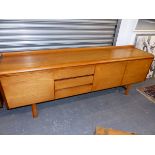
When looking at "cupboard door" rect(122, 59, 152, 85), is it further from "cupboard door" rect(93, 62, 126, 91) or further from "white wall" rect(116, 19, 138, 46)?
"white wall" rect(116, 19, 138, 46)

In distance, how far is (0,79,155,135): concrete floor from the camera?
1898 millimetres

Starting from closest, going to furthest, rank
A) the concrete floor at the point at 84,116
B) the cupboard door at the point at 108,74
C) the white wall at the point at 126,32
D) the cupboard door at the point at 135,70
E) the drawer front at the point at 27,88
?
the drawer front at the point at 27,88 < the concrete floor at the point at 84,116 < the cupboard door at the point at 108,74 < the cupboard door at the point at 135,70 < the white wall at the point at 126,32

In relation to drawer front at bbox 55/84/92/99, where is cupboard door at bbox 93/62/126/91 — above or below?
above

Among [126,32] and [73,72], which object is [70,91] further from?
[126,32]

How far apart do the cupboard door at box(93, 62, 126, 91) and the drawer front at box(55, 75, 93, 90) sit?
0.11 metres

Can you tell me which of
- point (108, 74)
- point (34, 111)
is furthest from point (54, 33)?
point (34, 111)

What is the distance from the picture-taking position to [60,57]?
199cm

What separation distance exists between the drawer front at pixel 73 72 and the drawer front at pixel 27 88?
99mm

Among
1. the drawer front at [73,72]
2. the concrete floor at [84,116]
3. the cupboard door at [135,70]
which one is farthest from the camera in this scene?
the cupboard door at [135,70]

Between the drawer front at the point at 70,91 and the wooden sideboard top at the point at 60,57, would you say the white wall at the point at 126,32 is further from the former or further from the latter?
the drawer front at the point at 70,91

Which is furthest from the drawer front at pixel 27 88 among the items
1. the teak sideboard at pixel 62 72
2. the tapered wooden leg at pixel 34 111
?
the tapered wooden leg at pixel 34 111

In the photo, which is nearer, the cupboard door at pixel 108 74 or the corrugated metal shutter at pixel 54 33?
the corrugated metal shutter at pixel 54 33

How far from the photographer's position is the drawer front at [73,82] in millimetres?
Answer: 1833

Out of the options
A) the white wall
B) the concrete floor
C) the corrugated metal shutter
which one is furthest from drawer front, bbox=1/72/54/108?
the white wall
